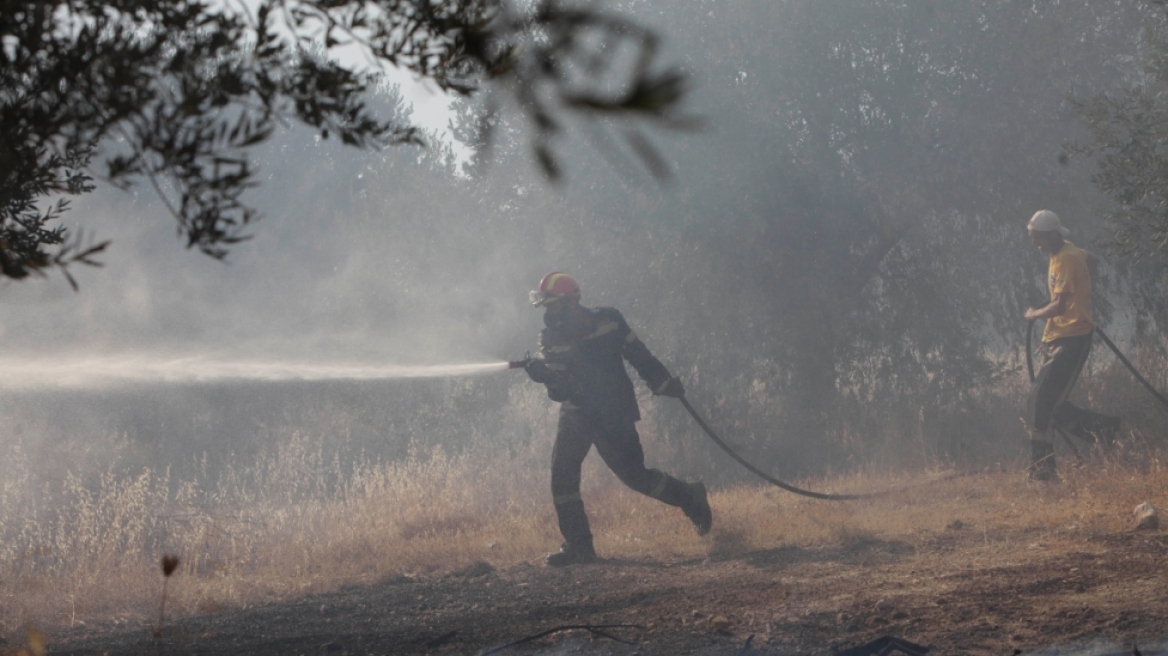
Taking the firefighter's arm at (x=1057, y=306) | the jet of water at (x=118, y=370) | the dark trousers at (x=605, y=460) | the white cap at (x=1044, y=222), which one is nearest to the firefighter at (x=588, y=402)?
the dark trousers at (x=605, y=460)

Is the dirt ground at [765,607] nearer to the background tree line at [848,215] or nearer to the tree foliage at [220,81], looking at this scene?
the tree foliage at [220,81]

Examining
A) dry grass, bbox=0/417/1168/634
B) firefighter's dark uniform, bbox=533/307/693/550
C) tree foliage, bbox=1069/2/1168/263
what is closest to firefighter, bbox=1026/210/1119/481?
dry grass, bbox=0/417/1168/634

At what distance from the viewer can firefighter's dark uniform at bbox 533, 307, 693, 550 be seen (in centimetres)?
708

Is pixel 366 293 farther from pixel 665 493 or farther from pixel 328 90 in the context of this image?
pixel 328 90

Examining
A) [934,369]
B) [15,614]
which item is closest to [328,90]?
[15,614]

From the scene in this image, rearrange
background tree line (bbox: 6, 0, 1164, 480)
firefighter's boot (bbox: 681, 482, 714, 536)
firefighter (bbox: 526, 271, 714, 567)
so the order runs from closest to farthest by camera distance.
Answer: firefighter (bbox: 526, 271, 714, 567), firefighter's boot (bbox: 681, 482, 714, 536), background tree line (bbox: 6, 0, 1164, 480)

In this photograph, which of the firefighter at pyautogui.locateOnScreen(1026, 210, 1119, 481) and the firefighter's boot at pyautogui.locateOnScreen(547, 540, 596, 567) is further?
the firefighter at pyautogui.locateOnScreen(1026, 210, 1119, 481)

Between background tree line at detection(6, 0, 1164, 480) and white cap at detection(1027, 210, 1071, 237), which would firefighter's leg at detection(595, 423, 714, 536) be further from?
background tree line at detection(6, 0, 1164, 480)

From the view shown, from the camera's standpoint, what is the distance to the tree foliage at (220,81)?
2.68m

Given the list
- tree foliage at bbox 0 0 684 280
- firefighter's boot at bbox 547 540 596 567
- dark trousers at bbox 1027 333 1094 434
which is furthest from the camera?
dark trousers at bbox 1027 333 1094 434

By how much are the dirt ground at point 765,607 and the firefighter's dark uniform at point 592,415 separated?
2.17 feet

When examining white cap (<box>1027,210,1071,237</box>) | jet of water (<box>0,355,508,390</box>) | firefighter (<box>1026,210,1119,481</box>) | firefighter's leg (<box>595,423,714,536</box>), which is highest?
white cap (<box>1027,210,1071,237</box>)

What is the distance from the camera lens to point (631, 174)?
11.6 metres

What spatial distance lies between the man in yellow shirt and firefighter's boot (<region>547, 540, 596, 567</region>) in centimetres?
378
